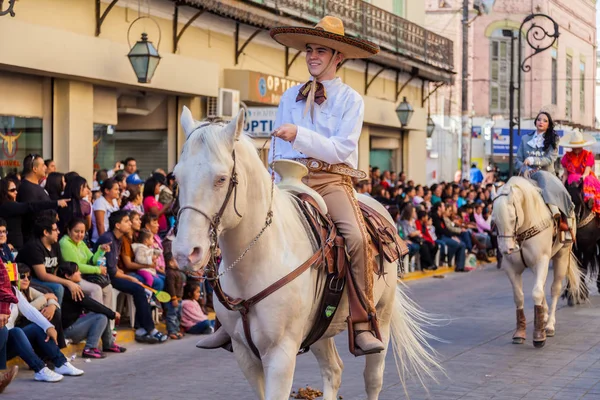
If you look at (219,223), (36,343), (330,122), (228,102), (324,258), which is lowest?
(36,343)

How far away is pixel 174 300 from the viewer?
12805 mm

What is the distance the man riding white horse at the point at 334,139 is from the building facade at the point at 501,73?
37.8 m

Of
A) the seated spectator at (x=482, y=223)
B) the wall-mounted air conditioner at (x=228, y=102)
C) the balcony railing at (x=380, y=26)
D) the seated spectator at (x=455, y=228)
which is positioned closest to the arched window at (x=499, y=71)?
the balcony railing at (x=380, y=26)

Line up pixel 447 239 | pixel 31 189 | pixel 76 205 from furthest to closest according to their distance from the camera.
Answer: pixel 447 239, pixel 76 205, pixel 31 189

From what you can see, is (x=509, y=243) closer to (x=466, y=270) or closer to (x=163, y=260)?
(x=163, y=260)

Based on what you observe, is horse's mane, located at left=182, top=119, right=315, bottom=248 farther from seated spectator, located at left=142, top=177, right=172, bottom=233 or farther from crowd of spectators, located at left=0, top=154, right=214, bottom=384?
seated spectator, located at left=142, top=177, right=172, bottom=233

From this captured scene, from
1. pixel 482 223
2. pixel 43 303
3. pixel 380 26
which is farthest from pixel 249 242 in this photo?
pixel 380 26

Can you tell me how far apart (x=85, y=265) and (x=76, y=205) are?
1619 mm

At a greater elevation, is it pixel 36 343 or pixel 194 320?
pixel 36 343

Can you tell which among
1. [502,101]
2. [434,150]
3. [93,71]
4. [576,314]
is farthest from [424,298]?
[502,101]

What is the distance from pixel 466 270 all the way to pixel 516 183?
1136 centimetres

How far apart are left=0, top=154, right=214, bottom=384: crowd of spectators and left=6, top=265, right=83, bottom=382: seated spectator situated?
1 centimetres

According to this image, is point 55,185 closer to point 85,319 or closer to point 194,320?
point 194,320

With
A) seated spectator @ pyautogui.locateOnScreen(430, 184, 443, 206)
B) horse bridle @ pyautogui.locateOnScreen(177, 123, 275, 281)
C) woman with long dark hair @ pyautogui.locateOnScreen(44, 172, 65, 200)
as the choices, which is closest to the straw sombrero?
horse bridle @ pyautogui.locateOnScreen(177, 123, 275, 281)
